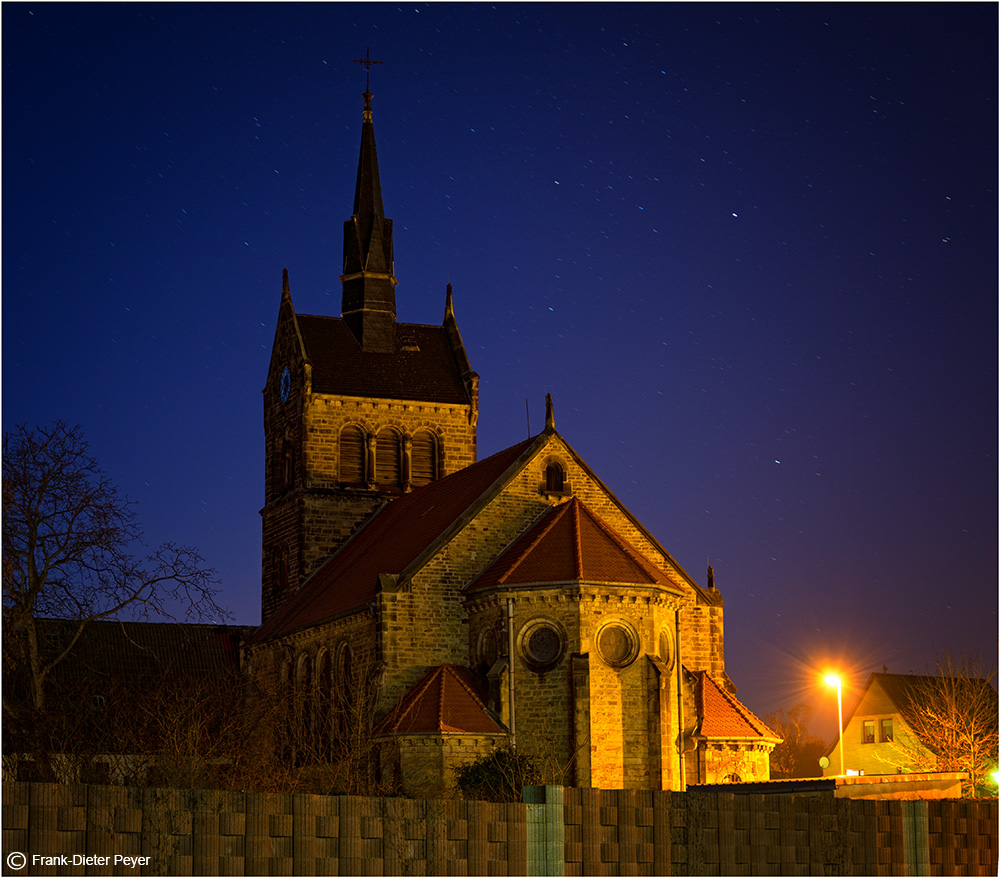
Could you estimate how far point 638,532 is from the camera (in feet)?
149

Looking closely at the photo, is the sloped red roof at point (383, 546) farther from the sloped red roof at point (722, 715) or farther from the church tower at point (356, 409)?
the sloped red roof at point (722, 715)

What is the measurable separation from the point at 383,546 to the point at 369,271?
14.2m

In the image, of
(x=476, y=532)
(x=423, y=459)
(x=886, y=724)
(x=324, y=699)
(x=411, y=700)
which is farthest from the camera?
(x=886, y=724)

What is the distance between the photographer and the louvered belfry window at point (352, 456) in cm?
5525

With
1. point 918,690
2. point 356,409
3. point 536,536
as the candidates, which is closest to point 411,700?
point 536,536

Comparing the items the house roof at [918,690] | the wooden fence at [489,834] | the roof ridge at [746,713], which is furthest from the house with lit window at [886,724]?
the wooden fence at [489,834]

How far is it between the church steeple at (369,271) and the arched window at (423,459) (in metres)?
3.79

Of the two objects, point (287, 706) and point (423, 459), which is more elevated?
point (423, 459)

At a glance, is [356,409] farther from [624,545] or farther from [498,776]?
[498,776]

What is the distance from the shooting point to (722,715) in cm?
4369

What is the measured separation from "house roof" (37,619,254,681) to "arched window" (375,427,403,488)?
789 cm

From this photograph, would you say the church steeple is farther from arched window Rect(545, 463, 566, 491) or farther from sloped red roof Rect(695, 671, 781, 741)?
sloped red roof Rect(695, 671, 781, 741)

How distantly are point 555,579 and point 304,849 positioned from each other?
2166cm

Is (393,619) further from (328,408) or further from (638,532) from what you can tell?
→ (328,408)
